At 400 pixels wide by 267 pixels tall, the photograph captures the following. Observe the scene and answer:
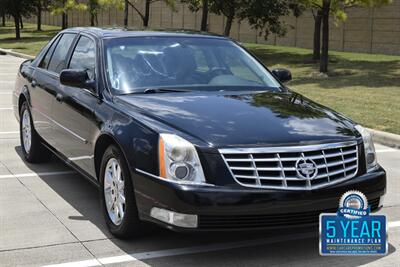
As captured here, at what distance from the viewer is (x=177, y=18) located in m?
40.6

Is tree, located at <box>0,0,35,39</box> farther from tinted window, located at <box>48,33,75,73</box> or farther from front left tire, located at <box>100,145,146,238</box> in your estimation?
front left tire, located at <box>100,145,146,238</box>

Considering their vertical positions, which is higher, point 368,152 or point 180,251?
point 368,152

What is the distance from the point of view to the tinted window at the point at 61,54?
21.3ft

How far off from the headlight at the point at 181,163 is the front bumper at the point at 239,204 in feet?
0.20

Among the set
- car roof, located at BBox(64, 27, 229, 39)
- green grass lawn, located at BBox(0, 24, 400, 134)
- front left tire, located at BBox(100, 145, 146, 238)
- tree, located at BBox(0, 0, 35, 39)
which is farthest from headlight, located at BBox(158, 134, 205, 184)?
tree, located at BBox(0, 0, 35, 39)

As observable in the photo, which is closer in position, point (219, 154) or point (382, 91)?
point (219, 154)

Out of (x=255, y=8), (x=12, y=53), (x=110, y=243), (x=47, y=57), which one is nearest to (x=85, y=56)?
(x=47, y=57)

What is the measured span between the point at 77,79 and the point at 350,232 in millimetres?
2671

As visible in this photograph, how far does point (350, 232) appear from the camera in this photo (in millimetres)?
4039

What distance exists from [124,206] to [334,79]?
42.5 ft

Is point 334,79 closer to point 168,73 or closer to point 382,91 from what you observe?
point 382,91

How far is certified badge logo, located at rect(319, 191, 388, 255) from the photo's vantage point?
159 inches

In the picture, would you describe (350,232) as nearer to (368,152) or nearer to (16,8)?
(368,152)

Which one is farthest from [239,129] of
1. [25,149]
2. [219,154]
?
[25,149]
